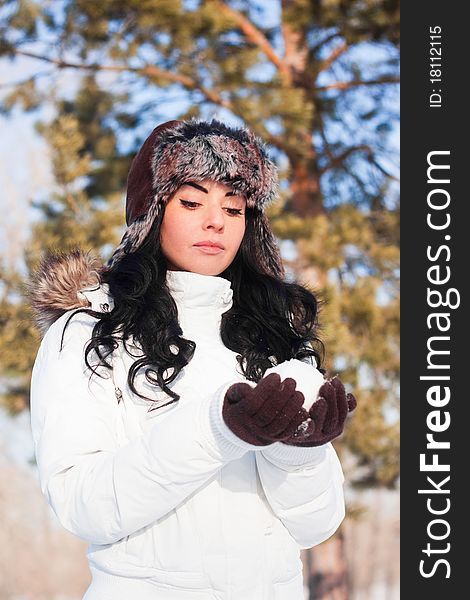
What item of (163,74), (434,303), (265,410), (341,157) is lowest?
(265,410)

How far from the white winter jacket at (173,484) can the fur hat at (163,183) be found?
0.22 feet

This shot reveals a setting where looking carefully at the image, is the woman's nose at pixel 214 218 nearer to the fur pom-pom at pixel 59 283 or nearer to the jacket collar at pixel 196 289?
the jacket collar at pixel 196 289

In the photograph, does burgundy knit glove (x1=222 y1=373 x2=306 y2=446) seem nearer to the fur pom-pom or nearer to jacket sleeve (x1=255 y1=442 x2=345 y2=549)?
jacket sleeve (x1=255 y1=442 x2=345 y2=549)

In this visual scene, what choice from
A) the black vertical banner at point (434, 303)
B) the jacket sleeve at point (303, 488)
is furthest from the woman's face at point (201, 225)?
the black vertical banner at point (434, 303)

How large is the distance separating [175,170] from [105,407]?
526 mm

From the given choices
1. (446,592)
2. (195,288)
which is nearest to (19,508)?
(446,592)

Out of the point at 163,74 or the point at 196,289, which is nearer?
the point at 196,289

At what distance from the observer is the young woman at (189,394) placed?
1439mm

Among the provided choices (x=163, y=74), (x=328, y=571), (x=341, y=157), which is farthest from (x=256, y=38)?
(x=328, y=571)

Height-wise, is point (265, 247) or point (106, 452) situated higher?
point (265, 247)

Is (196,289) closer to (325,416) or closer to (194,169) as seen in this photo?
(194,169)

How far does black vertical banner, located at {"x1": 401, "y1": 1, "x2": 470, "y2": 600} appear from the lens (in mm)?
4473

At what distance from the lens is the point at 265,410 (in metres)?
1.33

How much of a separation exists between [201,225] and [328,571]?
4479 mm
